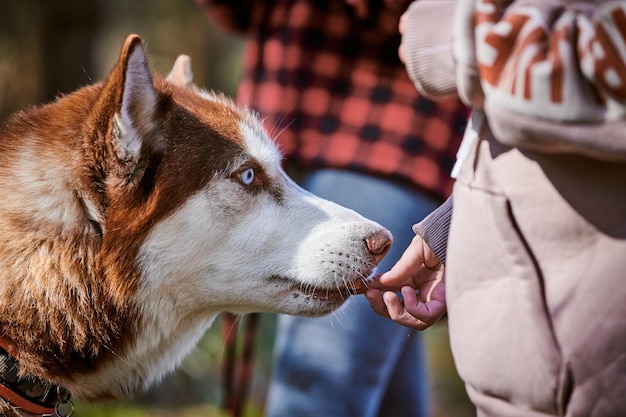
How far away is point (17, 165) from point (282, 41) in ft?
3.50

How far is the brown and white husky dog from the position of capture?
215 cm

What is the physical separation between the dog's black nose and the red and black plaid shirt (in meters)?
0.41

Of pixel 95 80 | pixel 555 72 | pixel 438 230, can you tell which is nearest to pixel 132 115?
pixel 438 230

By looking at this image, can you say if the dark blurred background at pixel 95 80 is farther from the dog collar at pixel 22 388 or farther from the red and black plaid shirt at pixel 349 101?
the dog collar at pixel 22 388

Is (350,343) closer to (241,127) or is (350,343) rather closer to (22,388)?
(241,127)

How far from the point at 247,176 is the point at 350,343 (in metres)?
0.65

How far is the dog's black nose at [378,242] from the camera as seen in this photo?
230cm

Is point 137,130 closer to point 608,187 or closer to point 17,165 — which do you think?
point 17,165

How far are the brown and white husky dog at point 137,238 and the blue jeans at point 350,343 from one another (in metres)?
0.28

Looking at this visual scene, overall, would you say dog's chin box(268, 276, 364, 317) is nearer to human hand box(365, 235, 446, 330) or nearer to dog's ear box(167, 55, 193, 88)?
human hand box(365, 235, 446, 330)

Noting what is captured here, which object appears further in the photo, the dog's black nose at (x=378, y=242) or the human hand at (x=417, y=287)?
the dog's black nose at (x=378, y=242)

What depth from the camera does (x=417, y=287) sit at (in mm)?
1977

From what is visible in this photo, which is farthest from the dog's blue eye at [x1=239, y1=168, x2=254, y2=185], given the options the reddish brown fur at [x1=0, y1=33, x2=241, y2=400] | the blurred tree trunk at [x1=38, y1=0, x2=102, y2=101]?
the blurred tree trunk at [x1=38, y1=0, x2=102, y2=101]

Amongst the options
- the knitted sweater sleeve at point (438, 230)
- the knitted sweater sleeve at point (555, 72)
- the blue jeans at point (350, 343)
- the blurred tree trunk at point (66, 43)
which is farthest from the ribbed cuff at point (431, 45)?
the blurred tree trunk at point (66, 43)
